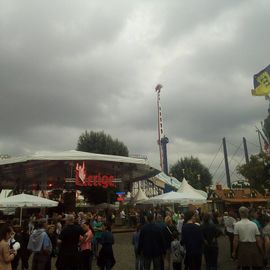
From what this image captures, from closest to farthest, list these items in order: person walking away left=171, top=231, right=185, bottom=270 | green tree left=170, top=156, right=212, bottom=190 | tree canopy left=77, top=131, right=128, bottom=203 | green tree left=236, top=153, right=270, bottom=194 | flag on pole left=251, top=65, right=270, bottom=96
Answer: person walking away left=171, top=231, right=185, bottom=270 → flag on pole left=251, top=65, right=270, bottom=96 → green tree left=236, top=153, right=270, bottom=194 → tree canopy left=77, top=131, right=128, bottom=203 → green tree left=170, top=156, right=212, bottom=190

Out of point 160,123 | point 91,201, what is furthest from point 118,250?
point 160,123

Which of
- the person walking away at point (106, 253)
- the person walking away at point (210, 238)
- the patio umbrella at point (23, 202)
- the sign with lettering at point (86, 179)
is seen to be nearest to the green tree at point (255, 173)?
the sign with lettering at point (86, 179)

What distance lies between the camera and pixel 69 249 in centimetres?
700

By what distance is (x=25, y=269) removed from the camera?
993cm

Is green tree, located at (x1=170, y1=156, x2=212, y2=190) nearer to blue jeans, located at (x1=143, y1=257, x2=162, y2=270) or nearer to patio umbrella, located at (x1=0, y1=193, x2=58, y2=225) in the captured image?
patio umbrella, located at (x1=0, y1=193, x2=58, y2=225)

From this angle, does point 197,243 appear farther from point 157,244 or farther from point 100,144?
point 100,144

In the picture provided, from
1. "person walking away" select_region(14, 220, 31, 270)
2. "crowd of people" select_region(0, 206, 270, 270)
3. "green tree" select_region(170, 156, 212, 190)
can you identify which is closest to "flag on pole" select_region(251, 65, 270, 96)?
"crowd of people" select_region(0, 206, 270, 270)

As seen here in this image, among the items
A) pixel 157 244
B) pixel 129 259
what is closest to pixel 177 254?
pixel 157 244

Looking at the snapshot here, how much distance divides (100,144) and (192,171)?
2730 centimetres

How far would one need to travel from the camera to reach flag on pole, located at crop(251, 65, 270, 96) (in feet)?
64.2

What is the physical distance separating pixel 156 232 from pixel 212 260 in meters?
1.97

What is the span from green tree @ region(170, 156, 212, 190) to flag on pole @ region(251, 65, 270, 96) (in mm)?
43950

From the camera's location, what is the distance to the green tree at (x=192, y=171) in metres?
63.7

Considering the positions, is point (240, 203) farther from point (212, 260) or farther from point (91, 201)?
point (212, 260)
